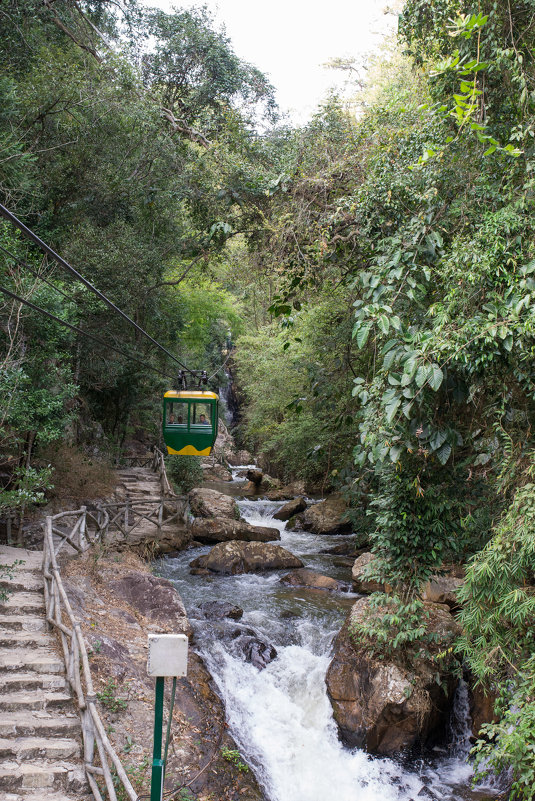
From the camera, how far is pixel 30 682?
6.52 meters

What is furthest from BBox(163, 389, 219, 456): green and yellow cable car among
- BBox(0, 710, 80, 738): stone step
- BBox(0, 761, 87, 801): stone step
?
BBox(0, 761, 87, 801): stone step

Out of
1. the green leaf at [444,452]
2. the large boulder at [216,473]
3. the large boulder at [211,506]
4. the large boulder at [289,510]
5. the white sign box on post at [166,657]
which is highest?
the green leaf at [444,452]

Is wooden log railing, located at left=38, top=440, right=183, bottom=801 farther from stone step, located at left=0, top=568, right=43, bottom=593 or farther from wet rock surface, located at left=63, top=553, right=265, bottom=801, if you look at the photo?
wet rock surface, located at left=63, top=553, right=265, bottom=801

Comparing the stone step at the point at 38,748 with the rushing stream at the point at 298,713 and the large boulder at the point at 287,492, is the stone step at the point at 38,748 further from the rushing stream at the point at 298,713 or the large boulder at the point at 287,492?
the large boulder at the point at 287,492

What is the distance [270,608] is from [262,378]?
44.9 feet

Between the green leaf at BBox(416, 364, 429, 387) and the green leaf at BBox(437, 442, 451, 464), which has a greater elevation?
the green leaf at BBox(416, 364, 429, 387)

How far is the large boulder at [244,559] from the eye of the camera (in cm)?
1348

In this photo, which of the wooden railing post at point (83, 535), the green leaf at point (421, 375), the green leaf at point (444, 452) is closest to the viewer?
the green leaf at point (421, 375)

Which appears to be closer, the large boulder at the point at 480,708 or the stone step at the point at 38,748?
the stone step at the point at 38,748

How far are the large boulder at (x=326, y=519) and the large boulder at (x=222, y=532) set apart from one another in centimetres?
218

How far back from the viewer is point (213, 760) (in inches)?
274

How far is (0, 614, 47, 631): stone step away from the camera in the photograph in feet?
25.0

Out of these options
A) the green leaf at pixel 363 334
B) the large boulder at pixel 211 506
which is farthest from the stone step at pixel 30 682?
the large boulder at pixel 211 506

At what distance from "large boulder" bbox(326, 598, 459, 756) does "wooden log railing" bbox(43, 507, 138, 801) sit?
360 cm
